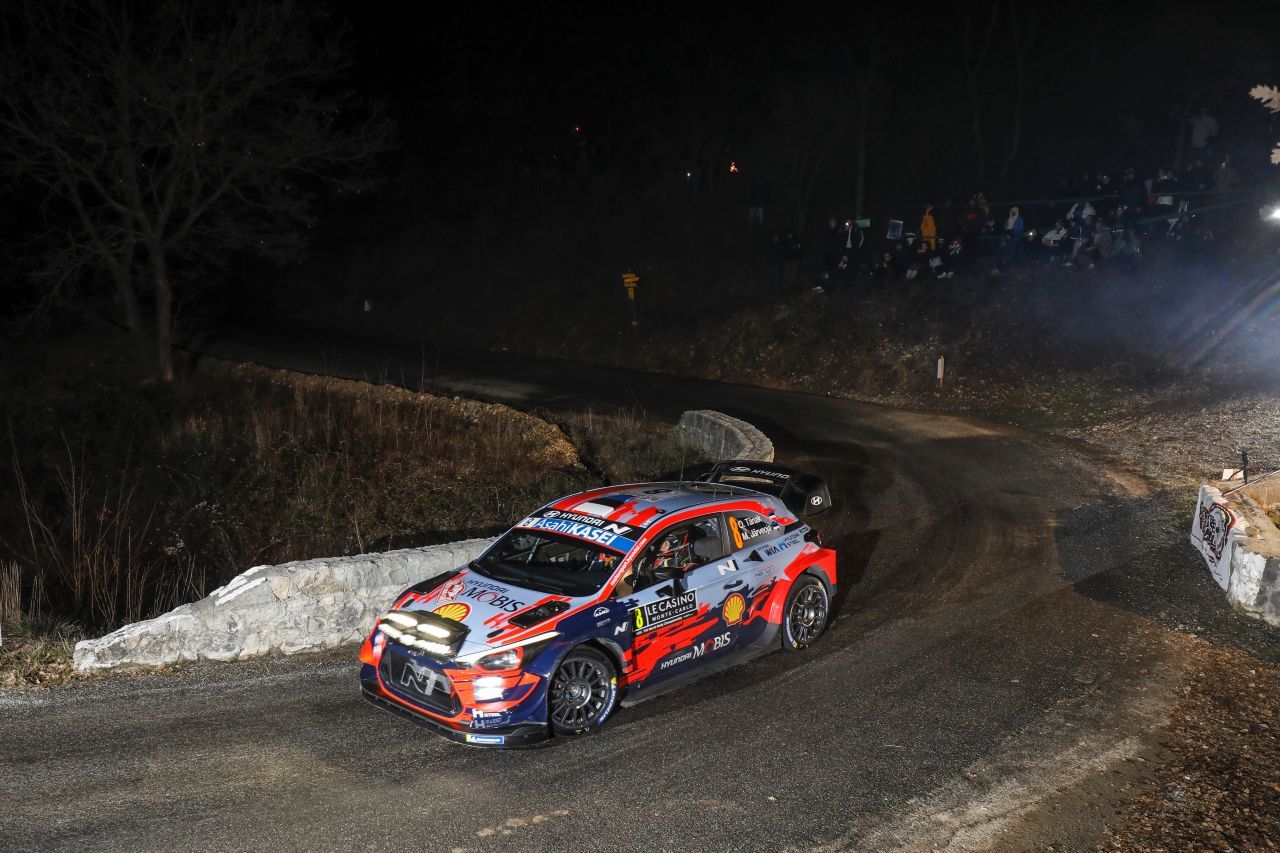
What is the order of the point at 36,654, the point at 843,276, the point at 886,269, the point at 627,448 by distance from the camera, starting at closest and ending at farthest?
the point at 36,654
the point at 627,448
the point at 886,269
the point at 843,276

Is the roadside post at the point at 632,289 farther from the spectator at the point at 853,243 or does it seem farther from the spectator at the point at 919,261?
the spectator at the point at 919,261

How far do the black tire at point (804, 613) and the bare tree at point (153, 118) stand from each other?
18773 millimetres

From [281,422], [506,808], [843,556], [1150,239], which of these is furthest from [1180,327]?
[506,808]

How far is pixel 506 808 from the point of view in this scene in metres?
6.18

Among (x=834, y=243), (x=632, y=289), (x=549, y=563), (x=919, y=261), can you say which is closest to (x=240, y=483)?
(x=549, y=563)

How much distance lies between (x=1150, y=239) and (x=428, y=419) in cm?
1795

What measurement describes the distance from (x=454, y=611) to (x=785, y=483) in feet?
19.7

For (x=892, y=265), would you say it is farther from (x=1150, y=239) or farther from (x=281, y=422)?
(x=281, y=422)

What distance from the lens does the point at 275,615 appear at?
860 centimetres

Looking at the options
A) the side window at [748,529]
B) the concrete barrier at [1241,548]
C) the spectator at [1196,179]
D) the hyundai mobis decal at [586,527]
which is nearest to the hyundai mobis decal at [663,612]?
the hyundai mobis decal at [586,527]

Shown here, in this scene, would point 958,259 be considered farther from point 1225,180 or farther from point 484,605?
point 484,605

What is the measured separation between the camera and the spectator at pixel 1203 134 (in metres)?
25.0

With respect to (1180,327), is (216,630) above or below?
below

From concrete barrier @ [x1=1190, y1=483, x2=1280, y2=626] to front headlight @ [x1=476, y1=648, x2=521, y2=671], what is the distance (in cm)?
730
